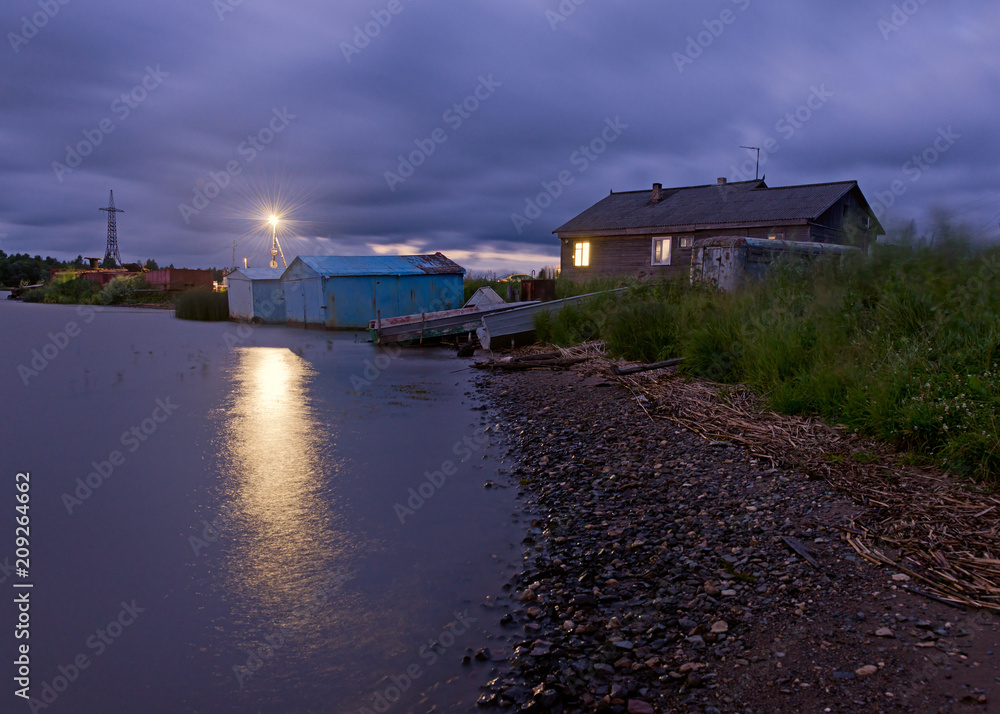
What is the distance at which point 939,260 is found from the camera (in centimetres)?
703

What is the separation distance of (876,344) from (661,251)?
1973 cm

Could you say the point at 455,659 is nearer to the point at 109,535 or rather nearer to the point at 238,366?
the point at 109,535

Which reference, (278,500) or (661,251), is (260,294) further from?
(278,500)

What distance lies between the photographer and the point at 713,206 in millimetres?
25375

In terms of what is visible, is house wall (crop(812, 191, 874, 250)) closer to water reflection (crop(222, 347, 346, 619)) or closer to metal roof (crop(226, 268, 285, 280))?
water reflection (crop(222, 347, 346, 619))

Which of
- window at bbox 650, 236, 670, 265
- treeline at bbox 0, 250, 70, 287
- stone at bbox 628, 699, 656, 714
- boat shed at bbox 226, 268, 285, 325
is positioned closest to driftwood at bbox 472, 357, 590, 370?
stone at bbox 628, 699, 656, 714

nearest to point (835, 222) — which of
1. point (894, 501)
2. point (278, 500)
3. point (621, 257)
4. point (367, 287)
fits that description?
point (621, 257)

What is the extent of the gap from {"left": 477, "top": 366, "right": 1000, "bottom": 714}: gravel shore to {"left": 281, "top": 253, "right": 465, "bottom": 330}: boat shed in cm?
2148

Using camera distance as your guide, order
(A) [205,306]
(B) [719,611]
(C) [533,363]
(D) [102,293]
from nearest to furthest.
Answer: (B) [719,611]
(C) [533,363]
(A) [205,306]
(D) [102,293]

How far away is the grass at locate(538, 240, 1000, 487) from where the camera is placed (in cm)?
486

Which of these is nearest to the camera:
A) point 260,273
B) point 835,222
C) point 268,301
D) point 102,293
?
point 835,222

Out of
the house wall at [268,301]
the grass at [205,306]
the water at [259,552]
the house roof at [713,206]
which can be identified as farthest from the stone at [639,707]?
the grass at [205,306]

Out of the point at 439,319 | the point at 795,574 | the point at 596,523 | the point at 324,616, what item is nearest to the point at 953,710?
the point at 795,574

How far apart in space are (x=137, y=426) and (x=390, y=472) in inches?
223
